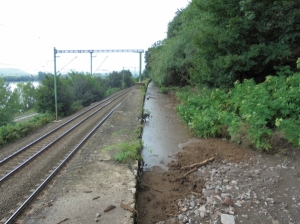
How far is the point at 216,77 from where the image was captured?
10.9 m

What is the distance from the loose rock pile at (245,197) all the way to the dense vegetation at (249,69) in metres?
1.07

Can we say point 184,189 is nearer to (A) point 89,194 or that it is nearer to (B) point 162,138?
(A) point 89,194

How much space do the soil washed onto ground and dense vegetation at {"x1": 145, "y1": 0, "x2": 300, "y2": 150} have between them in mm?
628

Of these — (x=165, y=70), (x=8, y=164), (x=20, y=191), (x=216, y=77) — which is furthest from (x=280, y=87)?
(x=165, y=70)

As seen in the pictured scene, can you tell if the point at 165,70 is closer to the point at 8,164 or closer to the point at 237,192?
the point at 8,164

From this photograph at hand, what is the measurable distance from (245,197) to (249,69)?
20.7 feet

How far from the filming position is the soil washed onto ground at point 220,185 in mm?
4348

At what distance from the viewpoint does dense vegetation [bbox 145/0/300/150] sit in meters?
6.52

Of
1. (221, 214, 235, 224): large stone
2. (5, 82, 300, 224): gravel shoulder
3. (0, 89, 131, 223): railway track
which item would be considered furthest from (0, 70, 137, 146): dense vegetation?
(221, 214, 235, 224): large stone

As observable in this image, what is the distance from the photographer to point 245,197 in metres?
4.70

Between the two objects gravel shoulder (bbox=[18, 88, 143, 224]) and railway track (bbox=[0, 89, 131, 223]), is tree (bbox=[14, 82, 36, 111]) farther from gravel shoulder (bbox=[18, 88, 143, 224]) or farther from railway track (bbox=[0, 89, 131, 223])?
gravel shoulder (bbox=[18, 88, 143, 224])

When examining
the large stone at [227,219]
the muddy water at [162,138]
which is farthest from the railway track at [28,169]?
the large stone at [227,219]

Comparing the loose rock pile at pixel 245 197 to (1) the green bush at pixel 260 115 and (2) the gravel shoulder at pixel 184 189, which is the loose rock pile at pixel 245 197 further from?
(1) the green bush at pixel 260 115

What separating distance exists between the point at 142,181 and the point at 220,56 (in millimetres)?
6227
